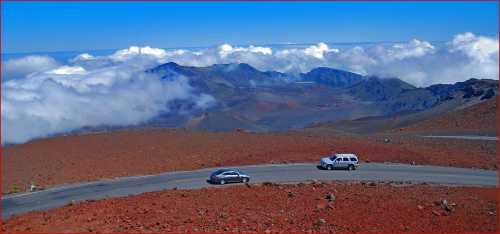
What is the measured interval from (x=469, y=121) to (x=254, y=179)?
59.8 meters

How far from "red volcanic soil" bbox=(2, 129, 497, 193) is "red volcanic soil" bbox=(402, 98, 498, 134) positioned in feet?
85.0

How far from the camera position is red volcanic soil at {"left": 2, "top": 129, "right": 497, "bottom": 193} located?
145 ft

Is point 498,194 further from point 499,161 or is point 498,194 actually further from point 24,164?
point 24,164

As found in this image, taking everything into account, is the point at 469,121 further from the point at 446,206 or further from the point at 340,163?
the point at 446,206

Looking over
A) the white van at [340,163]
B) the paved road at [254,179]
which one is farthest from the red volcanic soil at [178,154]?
the white van at [340,163]

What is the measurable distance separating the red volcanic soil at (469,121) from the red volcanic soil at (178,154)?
2591cm

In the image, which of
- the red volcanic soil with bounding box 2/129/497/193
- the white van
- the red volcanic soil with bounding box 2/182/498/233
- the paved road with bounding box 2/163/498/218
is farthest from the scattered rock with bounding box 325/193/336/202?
the red volcanic soil with bounding box 2/129/497/193

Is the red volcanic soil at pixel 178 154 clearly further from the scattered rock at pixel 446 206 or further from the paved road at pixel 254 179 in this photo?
the scattered rock at pixel 446 206

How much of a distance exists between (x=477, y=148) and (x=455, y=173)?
15695 millimetres

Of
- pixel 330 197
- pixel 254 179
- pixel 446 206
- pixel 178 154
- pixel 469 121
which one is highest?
pixel 469 121

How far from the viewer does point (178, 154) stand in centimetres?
4928

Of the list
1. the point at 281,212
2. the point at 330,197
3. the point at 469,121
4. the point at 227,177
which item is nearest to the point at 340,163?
the point at 227,177

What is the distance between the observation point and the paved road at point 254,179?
34.9m

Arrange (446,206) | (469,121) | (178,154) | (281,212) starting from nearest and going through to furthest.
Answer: (281,212) → (446,206) → (178,154) → (469,121)
